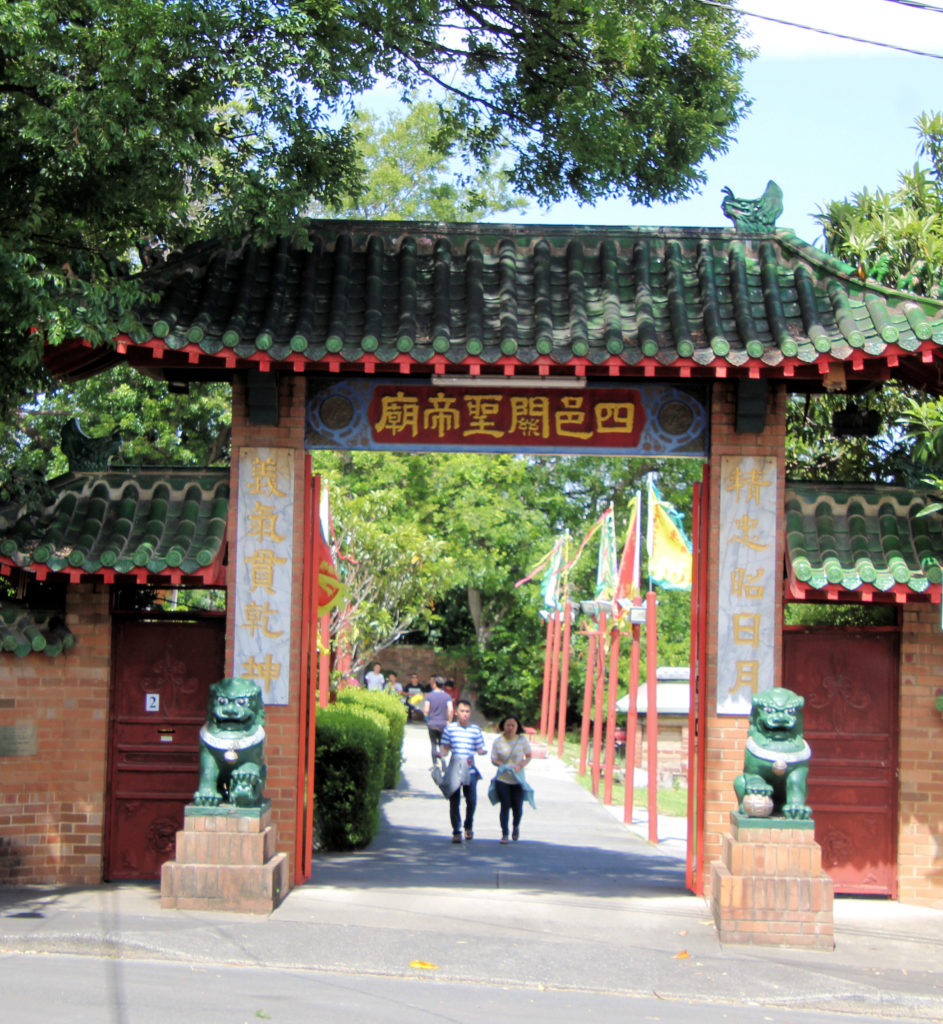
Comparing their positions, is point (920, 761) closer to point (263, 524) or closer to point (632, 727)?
point (263, 524)

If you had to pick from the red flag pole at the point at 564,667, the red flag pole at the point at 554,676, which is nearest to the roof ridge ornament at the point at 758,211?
the red flag pole at the point at 564,667

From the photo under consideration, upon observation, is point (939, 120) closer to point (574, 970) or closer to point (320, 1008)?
point (574, 970)

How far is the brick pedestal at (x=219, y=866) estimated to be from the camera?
882cm

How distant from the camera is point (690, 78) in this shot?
12.9 meters

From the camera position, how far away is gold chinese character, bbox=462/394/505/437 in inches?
403

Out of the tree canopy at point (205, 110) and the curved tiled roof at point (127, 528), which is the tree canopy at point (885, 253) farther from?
the curved tiled roof at point (127, 528)

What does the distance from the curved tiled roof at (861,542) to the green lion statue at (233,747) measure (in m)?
4.15

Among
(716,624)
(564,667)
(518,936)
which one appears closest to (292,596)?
(518,936)

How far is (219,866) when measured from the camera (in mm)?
8859

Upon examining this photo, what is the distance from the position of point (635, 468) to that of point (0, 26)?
101ft

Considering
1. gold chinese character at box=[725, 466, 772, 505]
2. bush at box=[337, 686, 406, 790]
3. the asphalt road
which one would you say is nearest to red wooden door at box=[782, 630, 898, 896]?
gold chinese character at box=[725, 466, 772, 505]

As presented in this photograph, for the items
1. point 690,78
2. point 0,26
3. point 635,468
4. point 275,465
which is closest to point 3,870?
point 275,465

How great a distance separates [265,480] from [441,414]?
1.49 meters

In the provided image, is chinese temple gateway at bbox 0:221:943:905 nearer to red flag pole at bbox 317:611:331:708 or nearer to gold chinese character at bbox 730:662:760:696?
gold chinese character at bbox 730:662:760:696
